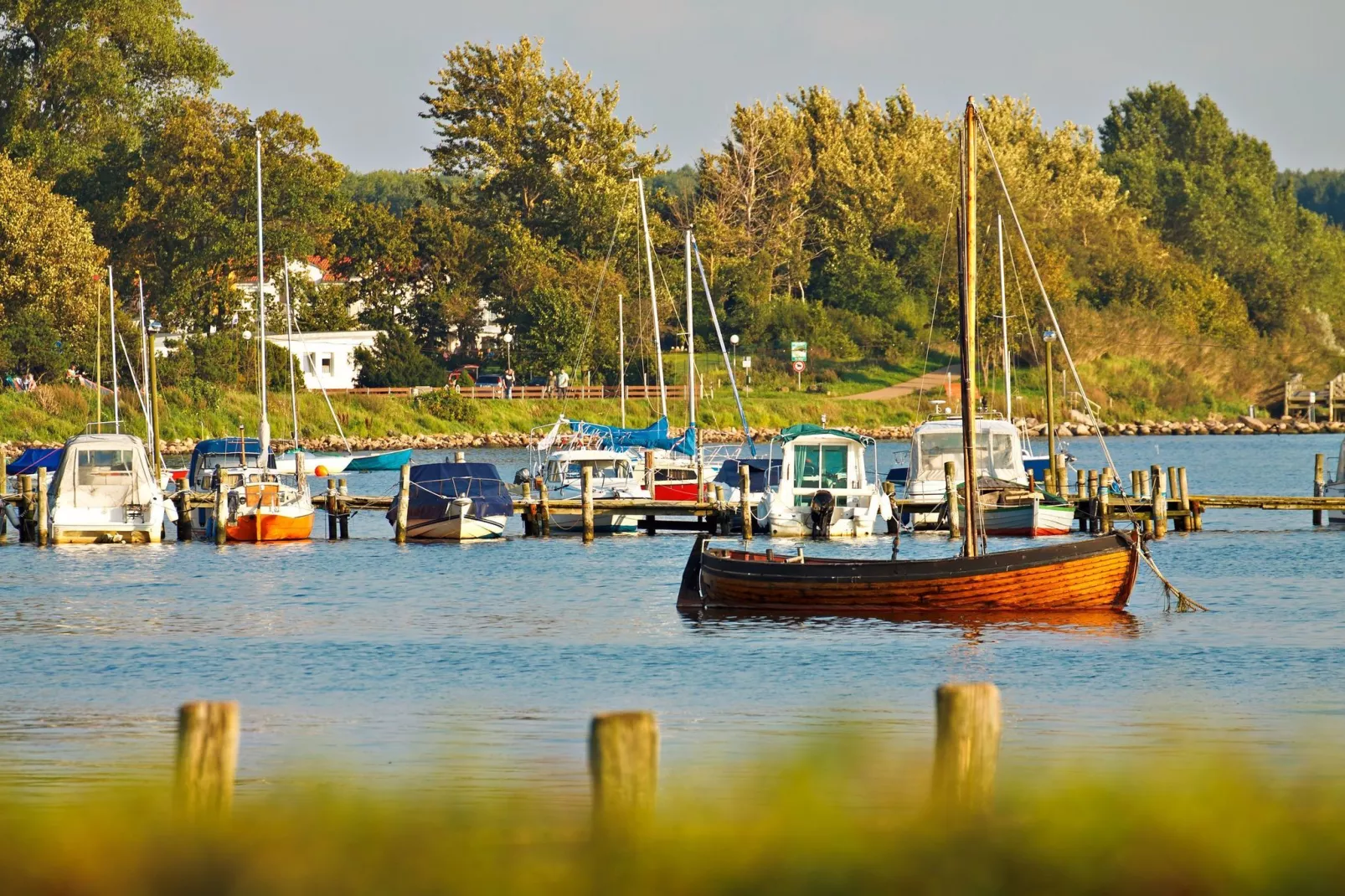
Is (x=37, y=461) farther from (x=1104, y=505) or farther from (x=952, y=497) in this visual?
(x=1104, y=505)

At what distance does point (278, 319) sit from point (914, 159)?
51.1 meters

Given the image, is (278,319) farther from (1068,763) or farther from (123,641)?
(1068,763)

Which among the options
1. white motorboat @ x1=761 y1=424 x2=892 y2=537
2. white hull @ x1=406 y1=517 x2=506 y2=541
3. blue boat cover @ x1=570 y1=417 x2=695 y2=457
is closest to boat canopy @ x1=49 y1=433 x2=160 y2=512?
white hull @ x1=406 y1=517 x2=506 y2=541

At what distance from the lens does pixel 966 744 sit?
30.7ft

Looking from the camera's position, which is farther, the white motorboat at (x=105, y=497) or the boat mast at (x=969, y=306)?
the white motorboat at (x=105, y=497)

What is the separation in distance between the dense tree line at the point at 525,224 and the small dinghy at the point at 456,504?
40.6 meters

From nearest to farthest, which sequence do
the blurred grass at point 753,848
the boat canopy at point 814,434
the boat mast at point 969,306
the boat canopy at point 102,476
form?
the blurred grass at point 753,848, the boat mast at point 969,306, the boat canopy at point 102,476, the boat canopy at point 814,434

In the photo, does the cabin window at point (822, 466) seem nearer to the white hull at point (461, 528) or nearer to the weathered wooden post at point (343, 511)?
the white hull at point (461, 528)

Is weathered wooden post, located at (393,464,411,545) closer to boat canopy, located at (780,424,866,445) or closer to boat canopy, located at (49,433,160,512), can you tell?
boat canopy, located at (49,433,160,512)

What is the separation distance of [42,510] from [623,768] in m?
40.2

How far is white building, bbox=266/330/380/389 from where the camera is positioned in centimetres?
10144

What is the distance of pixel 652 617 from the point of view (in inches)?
1275

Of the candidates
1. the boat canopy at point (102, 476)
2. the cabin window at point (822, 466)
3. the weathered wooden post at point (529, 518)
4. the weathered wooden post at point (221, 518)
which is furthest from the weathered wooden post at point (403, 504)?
the cabin window at point (822, 466)

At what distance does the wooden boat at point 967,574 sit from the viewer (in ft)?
95.2
